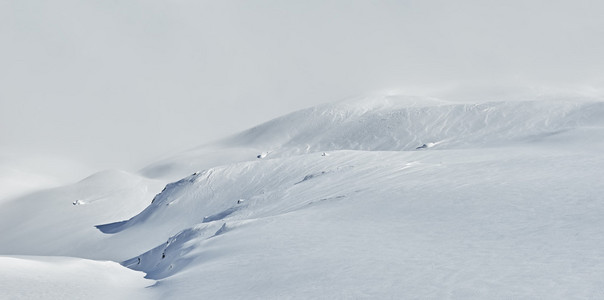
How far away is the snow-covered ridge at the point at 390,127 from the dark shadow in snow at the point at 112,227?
23989 mm

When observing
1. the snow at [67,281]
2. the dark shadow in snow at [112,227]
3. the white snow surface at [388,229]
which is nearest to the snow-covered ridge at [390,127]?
the white snow surface at [388,229]

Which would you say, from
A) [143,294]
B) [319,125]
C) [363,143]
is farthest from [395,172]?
[319,125]

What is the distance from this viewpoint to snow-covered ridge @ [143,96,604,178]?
47.2 metres

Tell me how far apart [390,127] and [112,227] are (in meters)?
32.7

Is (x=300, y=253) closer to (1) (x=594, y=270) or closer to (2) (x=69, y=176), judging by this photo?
(1) (x=594, y=270)

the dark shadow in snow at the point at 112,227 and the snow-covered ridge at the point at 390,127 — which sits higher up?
the snow-covered ridge at the point at 390,127

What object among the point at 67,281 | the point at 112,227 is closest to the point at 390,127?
the point at 112,227

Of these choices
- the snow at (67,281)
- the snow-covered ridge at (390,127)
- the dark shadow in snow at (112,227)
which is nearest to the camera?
the snow at (67,281)

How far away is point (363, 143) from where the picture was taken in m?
60.2

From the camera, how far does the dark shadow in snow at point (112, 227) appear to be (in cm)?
4082

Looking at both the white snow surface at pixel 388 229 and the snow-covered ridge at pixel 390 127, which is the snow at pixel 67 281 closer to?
the white snow surface at pixel 388 229

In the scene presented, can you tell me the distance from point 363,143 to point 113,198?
27010 millimetres

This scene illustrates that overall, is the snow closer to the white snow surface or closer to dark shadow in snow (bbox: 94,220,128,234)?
the white snow surface

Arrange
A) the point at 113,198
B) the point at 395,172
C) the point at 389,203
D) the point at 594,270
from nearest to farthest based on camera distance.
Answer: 1. the point at 594,270
2. the point at 389,203
3. the point at 395,172
4. the point at 113,198
